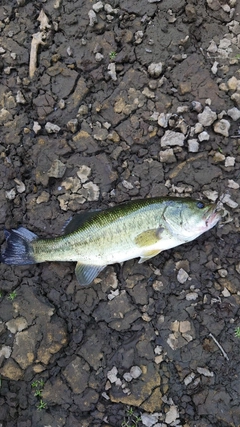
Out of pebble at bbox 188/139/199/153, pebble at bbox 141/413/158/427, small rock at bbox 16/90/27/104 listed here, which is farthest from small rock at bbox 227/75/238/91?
pebble at bbox 141/413/158/427

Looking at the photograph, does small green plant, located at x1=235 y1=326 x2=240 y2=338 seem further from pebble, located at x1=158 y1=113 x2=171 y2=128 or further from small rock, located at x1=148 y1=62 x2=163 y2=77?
small rock, located at x1=148 y1=62 x2=163 y2=77

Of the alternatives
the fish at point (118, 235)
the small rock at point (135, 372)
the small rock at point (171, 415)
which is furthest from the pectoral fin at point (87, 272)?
the small rock at point (171, 415)

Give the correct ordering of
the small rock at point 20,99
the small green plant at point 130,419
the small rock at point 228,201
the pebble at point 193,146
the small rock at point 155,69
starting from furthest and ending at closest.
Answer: the small rock at point 20,99
the small rock at point 155,69
the pebble at point 193,146
the small rock at point 228,201
the small green plant at point 130,419

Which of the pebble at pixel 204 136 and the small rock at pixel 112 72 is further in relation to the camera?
the small rock at pixel 112 72

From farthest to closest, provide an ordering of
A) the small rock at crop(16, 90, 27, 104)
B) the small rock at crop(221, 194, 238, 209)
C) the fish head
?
the small rock at crop(16, 90, 27, 104) < the small rock at crop(221, 194, 238, 209) < the fish head

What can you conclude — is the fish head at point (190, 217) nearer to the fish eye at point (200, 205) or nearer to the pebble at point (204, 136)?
the fish eye at point (200, 205)

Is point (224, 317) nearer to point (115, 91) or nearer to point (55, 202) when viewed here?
point (55, 202)
